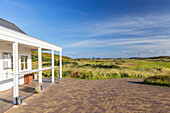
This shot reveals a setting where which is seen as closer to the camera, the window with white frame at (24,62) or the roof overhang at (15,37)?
the roof overhang at (15,37)

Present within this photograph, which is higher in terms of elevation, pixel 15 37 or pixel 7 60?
pixel 15 37

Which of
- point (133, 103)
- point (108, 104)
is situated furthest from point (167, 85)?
point (108, 104)

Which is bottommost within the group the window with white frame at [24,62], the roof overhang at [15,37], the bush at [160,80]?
the bush at [160,80]

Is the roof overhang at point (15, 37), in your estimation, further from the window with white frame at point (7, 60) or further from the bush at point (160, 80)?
the bush at point (160, 80)

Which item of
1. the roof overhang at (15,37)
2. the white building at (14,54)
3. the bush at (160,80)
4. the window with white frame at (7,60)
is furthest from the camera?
the bush at (160,80)

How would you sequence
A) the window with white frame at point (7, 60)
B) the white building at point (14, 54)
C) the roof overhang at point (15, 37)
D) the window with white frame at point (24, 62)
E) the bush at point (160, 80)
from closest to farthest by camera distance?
the roof overhang at point (15, 37)
the white building at point (14, 54)
the window with white frame at point (7, 60)
the window with white frame at point (24, 62)
the bush at point (160, 80)

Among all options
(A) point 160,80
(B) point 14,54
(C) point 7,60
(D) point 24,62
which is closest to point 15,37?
(B) point 14,54

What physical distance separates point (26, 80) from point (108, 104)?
7039 mm

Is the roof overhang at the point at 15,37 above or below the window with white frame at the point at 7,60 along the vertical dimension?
above

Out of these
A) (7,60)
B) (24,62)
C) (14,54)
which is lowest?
(24,62)

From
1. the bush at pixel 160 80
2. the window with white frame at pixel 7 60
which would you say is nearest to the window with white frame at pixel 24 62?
the window with white frame at pixel 7 60

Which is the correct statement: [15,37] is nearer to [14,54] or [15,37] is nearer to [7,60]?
[14,54]

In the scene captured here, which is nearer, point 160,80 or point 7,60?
point 7,60

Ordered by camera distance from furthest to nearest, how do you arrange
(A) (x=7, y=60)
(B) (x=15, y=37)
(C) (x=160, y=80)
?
(C) (x=160, y=80), (A) (x=7, y=60), (B) (x=15, y=37)
